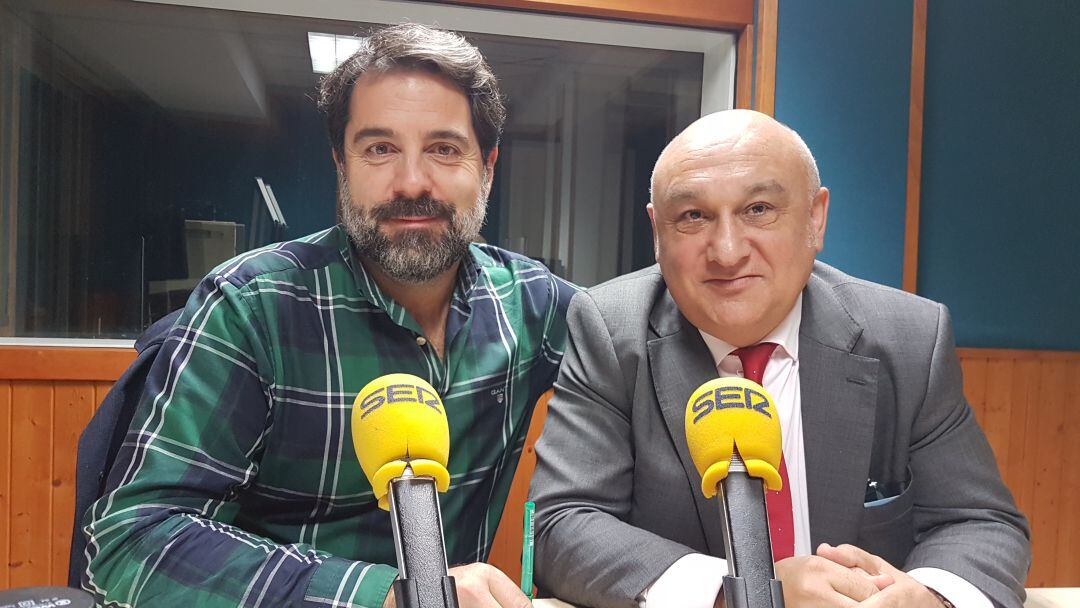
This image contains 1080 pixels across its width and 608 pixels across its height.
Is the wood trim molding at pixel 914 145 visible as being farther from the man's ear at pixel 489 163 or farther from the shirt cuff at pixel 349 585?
the shirt cuff at pixel 349 585

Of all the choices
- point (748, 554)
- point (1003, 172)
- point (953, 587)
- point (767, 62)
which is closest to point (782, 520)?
point (953, 587)

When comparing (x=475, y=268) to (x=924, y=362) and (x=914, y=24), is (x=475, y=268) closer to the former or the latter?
(x=924, y=362)

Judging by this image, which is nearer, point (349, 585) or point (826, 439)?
point (349, 585)

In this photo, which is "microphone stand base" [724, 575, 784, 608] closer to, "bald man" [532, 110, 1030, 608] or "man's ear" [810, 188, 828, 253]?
"bald man" [532, 110, 1030, 608]

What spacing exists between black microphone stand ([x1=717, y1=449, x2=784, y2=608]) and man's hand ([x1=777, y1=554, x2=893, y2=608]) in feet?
1.03

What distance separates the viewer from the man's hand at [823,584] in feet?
3.05

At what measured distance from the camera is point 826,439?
1290 mm

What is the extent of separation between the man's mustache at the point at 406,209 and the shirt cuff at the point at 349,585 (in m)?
0.66

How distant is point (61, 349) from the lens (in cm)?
258

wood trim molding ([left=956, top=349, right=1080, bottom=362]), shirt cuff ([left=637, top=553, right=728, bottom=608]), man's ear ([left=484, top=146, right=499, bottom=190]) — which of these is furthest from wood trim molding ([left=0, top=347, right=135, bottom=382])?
wood trim molding ([left=956, top=349, right=1080, bottom=362])

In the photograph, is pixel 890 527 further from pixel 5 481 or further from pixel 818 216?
pixel 5 481

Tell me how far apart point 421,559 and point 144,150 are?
8.61 feet

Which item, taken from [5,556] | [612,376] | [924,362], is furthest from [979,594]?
[5,556]

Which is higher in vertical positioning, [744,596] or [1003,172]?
[1003,172]
